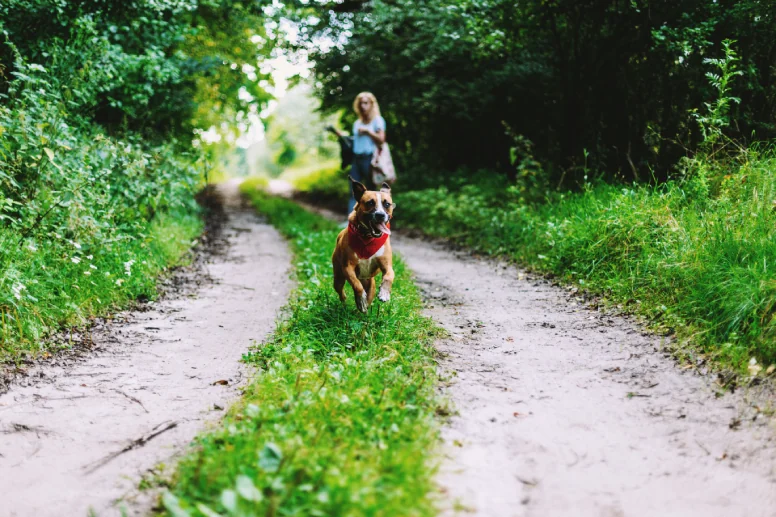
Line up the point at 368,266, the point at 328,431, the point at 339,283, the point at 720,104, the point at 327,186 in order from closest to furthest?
1. the point at 328,431
2. the point at 368,266
3. the point at 339,283
4. the point at 720,104
5. the point at 327,186

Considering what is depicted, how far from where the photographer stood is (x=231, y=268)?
8930 millimetres

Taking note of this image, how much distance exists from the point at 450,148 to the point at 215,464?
1382cm

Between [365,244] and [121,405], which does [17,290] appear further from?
[365,244]

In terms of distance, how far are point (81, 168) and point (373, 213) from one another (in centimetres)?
376

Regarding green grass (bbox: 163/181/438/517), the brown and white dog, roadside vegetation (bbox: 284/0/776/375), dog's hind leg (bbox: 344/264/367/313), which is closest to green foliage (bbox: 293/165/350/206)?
roadside vegetation (bbox: 284/0/776/375)

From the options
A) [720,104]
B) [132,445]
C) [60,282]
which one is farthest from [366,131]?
[132,445]

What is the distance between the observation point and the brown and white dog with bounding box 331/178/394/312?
5.02m

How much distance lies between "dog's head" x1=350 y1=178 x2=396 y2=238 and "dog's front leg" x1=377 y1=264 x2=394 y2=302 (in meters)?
0.36

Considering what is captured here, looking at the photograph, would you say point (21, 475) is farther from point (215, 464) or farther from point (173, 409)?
point (215, 464)

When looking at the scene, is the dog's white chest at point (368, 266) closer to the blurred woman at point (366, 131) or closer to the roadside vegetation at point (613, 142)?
the roadside vegetation at point (613, 142)

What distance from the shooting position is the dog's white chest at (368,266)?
16.9 ft

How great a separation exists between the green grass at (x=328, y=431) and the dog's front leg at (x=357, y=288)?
4.6 inches

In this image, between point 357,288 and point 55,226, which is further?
point 55,226

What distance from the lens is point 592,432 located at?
135 inches
